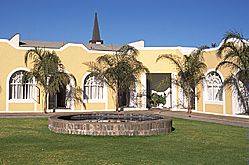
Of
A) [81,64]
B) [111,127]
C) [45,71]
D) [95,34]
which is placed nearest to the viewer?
[111,127]

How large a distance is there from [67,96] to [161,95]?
27.4 ft

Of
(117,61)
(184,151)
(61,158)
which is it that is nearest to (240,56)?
(117,61)

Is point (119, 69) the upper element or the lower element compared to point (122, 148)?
upper

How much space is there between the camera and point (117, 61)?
22.4 metres

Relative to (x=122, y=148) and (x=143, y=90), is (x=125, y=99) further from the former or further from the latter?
(x=122, y=148)

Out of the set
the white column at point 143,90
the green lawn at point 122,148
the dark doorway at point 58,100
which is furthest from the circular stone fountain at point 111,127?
the white column at point 143,90

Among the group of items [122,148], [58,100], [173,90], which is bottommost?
[122,148]

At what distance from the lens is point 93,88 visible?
23172 millimetres

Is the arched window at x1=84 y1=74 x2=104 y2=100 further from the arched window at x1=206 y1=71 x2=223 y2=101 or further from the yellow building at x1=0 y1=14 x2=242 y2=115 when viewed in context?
the arched window at x1=206 y1=71 x2=223 y2=101

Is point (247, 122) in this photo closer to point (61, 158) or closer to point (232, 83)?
point (232, 83)

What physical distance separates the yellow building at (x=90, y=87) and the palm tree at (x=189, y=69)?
0.42 metres

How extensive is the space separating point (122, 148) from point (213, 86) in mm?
13878

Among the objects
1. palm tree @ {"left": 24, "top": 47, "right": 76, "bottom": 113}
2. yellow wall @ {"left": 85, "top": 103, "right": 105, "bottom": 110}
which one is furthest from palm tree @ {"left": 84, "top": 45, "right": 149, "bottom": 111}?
palm tree @ {"left": 24, "top": 47, "right": 76, "bottom": 113}

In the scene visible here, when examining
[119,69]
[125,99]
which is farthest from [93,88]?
[125,99]
